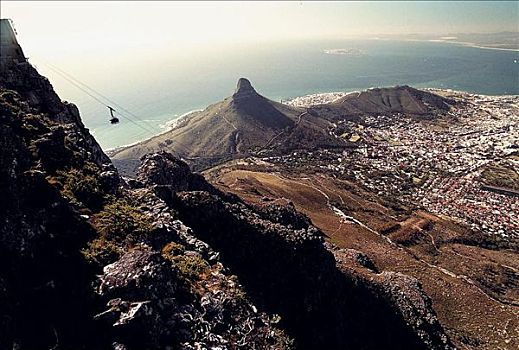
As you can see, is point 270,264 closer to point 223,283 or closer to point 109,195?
point 223,283

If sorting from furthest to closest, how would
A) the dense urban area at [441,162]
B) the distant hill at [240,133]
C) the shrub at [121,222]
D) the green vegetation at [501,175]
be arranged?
the distant hill at [240,133]
the green vegetation at [501,175]
the dense urban area at [441,162]
the shrub at [121,222]

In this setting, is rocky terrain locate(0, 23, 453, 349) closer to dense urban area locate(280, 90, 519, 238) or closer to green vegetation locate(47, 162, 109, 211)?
green vegetation locate(47, 162, 109, 211)

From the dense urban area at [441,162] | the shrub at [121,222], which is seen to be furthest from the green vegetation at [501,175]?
the shrub at [121,222]

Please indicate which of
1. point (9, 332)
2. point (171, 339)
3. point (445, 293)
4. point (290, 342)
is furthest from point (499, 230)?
point (9, 332)

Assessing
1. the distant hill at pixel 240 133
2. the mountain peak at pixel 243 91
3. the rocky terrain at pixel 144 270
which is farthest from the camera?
the mountain peak at pixel 243 91

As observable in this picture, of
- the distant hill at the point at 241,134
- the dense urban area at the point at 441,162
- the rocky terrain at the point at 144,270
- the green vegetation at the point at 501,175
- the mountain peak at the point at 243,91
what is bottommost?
the green vegetation at the point at 501,175

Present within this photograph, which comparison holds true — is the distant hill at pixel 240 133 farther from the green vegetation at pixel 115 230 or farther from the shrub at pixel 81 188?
the green vegetation at pixel 115 230

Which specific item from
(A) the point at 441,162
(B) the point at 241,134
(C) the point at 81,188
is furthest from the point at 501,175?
(C) the point at 81,188
